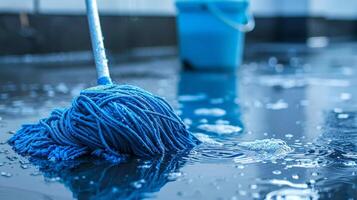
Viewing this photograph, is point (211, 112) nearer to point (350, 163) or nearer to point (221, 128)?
point (221, 128)

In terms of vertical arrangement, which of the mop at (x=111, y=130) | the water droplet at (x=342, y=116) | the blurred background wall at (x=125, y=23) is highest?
the blurred background wall at (x=125, y=23)

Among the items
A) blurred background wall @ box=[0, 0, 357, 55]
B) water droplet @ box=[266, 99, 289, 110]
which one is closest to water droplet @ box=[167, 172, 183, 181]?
water droplet @ box=[266, 99, 289, 110]

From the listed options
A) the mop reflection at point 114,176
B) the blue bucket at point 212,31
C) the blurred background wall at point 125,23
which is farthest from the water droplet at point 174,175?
the blurred background wall at point 125,23

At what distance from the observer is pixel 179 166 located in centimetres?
188

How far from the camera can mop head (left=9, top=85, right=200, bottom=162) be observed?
1.96 m

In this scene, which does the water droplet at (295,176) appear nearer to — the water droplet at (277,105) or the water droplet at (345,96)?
the water droplet at (277,105)

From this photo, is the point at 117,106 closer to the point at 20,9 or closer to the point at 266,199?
the point at 266,199

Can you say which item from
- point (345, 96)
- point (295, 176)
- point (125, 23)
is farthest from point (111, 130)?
point (125, 23)

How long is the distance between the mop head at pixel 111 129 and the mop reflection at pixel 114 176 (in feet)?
0.19

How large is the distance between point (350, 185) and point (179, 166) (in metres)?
0.54

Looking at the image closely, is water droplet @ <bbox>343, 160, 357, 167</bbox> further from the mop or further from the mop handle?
the mop handle

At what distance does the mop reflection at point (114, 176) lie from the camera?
5.28ft

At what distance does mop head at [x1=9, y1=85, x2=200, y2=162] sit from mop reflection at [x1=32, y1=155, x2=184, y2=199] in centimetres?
6

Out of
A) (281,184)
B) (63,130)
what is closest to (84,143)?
(63,130)
